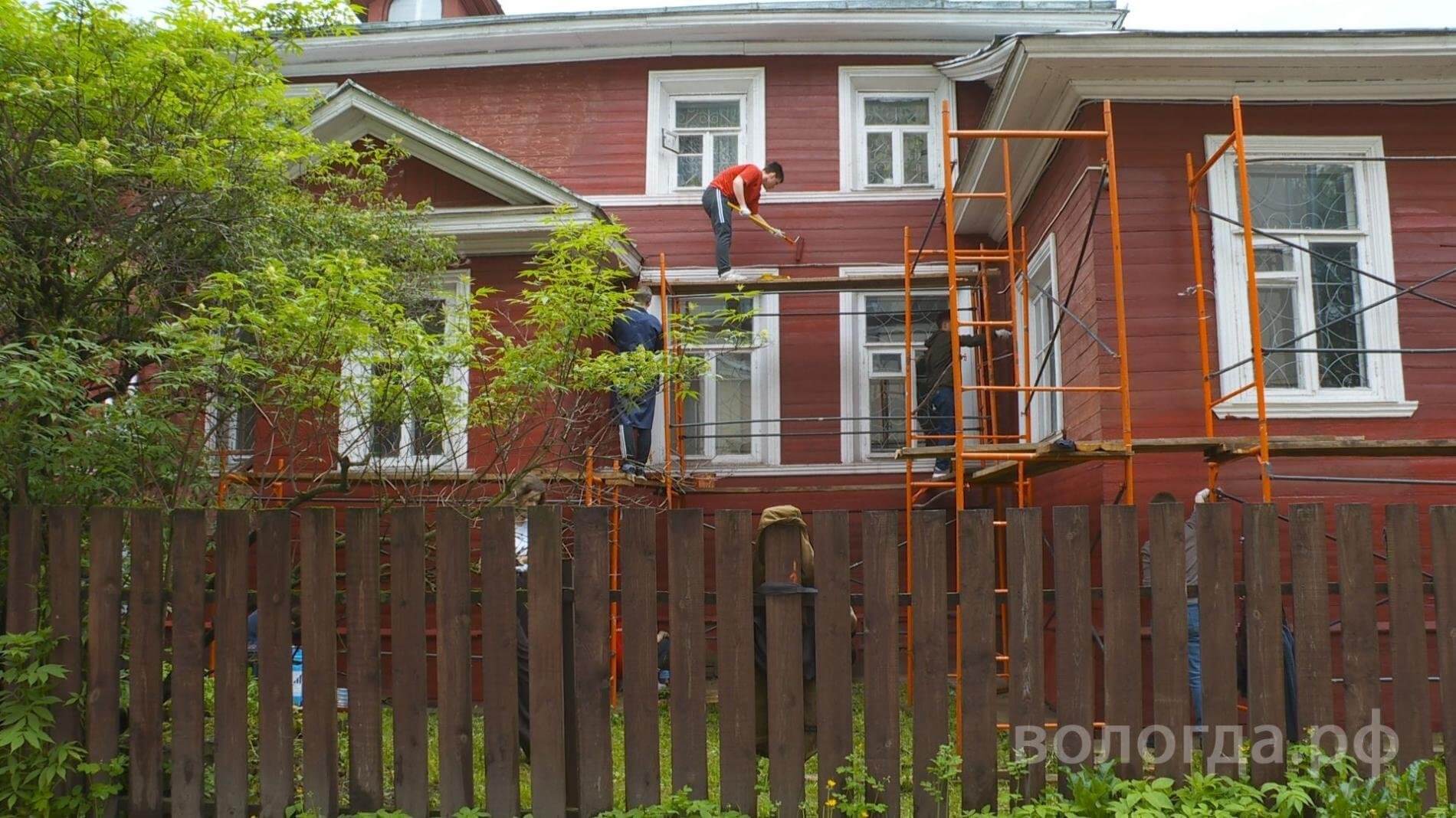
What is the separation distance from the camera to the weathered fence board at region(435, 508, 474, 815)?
4344 mm

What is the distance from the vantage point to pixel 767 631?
4.32 metres

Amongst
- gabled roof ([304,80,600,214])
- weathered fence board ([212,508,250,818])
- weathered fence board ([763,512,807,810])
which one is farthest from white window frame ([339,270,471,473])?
weathered fence board ([763,512,807,810])

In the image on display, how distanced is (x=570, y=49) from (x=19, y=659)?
10.2m

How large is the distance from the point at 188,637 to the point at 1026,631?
3.61 metres

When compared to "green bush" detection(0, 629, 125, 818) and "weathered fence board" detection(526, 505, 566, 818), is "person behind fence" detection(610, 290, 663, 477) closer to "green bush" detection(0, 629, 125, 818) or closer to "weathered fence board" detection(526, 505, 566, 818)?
"weathered fence board" detection(526, 505, 566, 818)

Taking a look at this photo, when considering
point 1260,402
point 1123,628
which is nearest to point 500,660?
point 1123,628

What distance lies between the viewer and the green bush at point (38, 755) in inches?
173

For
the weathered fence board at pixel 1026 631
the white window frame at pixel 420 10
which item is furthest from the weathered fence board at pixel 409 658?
the white window frame at pixel 420 10

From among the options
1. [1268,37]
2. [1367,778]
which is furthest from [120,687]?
[1268,37]

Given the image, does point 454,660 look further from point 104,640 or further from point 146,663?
point 104,640

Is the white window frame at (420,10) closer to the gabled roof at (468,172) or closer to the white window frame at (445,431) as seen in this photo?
the gabled roof at (468,172)

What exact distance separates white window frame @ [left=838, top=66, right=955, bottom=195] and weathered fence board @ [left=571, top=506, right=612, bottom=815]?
350 inches

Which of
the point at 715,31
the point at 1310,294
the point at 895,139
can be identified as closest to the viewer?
the point at 1310,294

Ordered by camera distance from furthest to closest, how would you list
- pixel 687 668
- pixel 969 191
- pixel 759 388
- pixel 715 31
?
pixel 715 31, pixel 759 388, pixel 969 191, pixel 687 668
